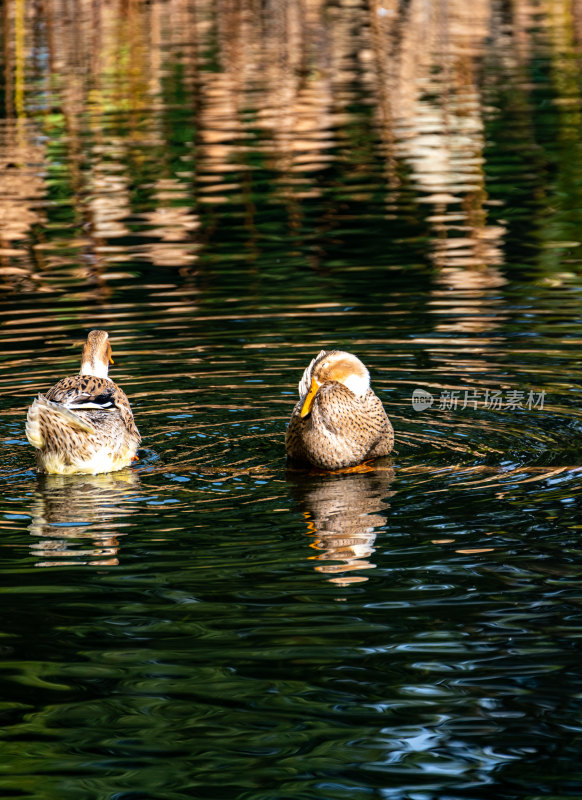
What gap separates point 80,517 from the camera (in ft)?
26.2

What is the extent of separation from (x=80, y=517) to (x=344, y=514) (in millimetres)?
1493

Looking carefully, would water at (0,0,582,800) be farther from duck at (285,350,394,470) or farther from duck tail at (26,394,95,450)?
duck tail at (26,394,95,450)

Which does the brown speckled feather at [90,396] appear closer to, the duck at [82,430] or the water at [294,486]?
the duck at [82,430]

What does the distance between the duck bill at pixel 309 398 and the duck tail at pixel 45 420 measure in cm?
133

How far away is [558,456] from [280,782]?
4100 millimetres

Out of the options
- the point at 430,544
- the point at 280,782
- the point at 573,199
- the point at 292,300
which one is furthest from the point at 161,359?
the point at 573,199

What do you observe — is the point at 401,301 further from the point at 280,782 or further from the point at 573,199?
the point at 280,782

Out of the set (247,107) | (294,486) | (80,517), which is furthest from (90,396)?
(247,107)

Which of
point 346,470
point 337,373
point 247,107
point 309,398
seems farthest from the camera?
point 247,107

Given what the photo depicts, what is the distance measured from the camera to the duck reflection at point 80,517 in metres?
7.39

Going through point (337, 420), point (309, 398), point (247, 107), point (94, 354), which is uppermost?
point (247, 107)

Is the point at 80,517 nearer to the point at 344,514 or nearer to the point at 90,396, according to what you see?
the point at 90,396

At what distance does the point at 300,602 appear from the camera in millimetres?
6648

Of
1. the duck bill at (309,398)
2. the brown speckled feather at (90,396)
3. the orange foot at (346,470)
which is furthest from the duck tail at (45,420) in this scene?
the orange foot at (346,470)
